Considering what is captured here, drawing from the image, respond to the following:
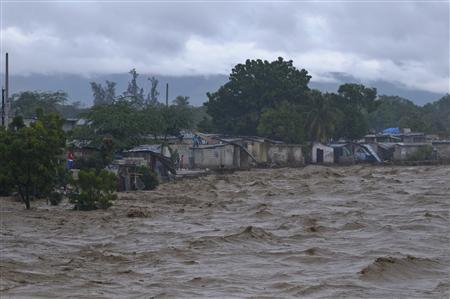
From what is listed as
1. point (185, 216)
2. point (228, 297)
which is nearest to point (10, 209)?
point (185, 216)

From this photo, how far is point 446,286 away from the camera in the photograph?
1023 centimetres

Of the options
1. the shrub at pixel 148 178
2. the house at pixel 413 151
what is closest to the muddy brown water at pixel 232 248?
the shrub at pixel 148 178

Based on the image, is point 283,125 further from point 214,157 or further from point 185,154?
point 185,154

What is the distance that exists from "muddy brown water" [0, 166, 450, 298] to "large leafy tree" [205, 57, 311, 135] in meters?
32.0

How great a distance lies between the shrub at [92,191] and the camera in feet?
67.6

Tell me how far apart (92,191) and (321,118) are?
35435mm

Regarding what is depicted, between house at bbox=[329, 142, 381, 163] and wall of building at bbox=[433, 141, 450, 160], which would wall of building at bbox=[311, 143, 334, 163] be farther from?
wall of building at bbox=[433, 141, 450, 160]

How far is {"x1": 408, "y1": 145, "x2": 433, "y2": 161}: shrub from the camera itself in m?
54.7

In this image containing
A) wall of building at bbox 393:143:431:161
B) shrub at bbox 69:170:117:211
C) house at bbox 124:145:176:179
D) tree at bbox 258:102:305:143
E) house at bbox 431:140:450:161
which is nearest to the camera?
shrub at bbox 69:170:117:211

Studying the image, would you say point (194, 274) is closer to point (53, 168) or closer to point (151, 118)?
point (53, 168)

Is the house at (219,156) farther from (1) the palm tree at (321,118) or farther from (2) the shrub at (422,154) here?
(2) the shrub at (422,154)

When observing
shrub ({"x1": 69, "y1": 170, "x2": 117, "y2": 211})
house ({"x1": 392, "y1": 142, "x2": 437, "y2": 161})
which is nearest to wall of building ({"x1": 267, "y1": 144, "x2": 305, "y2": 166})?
house ({"x1": 392, "y1": 142, "x2": 437, "y2": 161})

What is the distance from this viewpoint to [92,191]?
2088 centimetres

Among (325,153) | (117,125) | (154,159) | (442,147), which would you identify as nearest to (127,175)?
(154,159)
